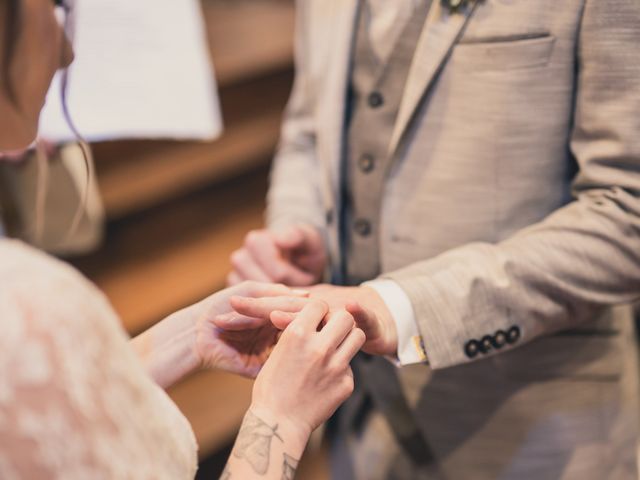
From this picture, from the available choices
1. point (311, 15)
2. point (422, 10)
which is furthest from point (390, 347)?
point (311, 15)

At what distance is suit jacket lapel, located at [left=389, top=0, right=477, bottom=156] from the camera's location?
35.4 inches

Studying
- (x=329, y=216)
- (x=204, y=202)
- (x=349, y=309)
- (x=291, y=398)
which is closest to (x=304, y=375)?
(x=291, y=398)

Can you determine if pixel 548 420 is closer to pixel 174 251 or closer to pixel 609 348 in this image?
pixel 609 348

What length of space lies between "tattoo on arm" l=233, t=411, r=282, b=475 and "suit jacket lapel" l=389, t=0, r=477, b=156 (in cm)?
48

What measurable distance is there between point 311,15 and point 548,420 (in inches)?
30.5

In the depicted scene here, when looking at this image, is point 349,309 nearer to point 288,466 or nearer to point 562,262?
point 288,466

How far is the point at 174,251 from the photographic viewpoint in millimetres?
2299

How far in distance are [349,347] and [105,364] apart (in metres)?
0.26

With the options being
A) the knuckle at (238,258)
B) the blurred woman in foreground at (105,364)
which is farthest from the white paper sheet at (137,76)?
the blurred woman in foreground at (105,364)

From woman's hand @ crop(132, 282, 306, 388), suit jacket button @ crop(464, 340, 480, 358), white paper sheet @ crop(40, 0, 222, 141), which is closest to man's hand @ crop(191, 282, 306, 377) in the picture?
woman's hand @ crop(132, 282, 306, 388)

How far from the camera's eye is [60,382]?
0.53m

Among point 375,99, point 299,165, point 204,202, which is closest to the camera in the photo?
point 375,99

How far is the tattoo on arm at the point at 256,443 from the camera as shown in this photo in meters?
0.67

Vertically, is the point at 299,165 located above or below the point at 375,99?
below
